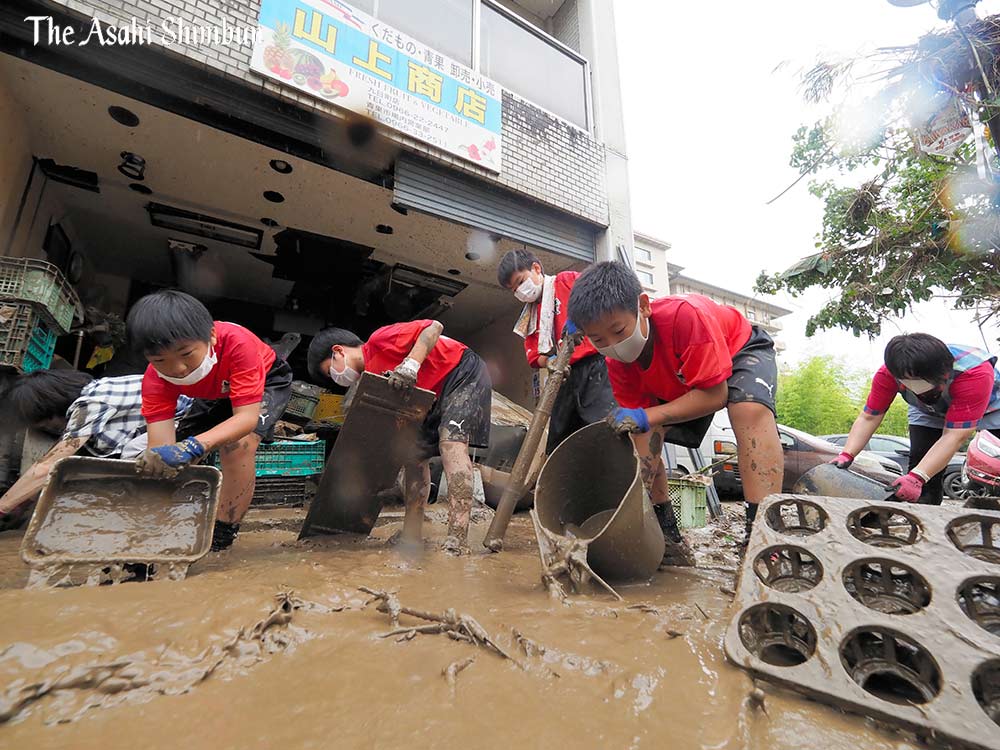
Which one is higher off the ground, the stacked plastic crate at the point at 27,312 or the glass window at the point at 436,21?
the glass window at the point at 436,21

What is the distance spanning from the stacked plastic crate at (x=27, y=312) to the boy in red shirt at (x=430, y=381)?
67.4 inches

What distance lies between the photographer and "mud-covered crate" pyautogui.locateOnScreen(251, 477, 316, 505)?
159 inches

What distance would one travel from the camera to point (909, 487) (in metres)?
2.33

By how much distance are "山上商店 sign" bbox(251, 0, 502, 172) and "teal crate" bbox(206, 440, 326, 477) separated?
299 centimetres

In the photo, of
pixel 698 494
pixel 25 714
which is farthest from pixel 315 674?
pixel 698 494

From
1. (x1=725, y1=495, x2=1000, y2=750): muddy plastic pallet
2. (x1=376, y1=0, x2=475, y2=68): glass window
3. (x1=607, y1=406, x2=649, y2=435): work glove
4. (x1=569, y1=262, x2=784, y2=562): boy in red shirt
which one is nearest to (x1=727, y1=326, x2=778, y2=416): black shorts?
(x1=569, y1=262, x2=784, y2=562): boy in red shirt

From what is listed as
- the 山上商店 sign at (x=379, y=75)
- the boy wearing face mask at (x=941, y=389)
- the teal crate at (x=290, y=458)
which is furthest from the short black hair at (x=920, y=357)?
the teal crate at (x=290, y=458)

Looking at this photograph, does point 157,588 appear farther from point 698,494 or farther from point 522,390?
point 522,390

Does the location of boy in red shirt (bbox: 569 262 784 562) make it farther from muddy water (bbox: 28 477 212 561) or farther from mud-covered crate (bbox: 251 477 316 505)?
mud-covered crate (bbox: 251 477 316 505)

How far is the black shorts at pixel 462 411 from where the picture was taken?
248cm

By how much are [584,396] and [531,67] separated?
4889 millimetres

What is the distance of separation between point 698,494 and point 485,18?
5656mm

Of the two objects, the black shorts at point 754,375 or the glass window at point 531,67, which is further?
the glass window at point 531,67

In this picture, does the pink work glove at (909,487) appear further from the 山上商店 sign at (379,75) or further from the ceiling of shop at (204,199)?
the 山上商店 sign at (379,75)
